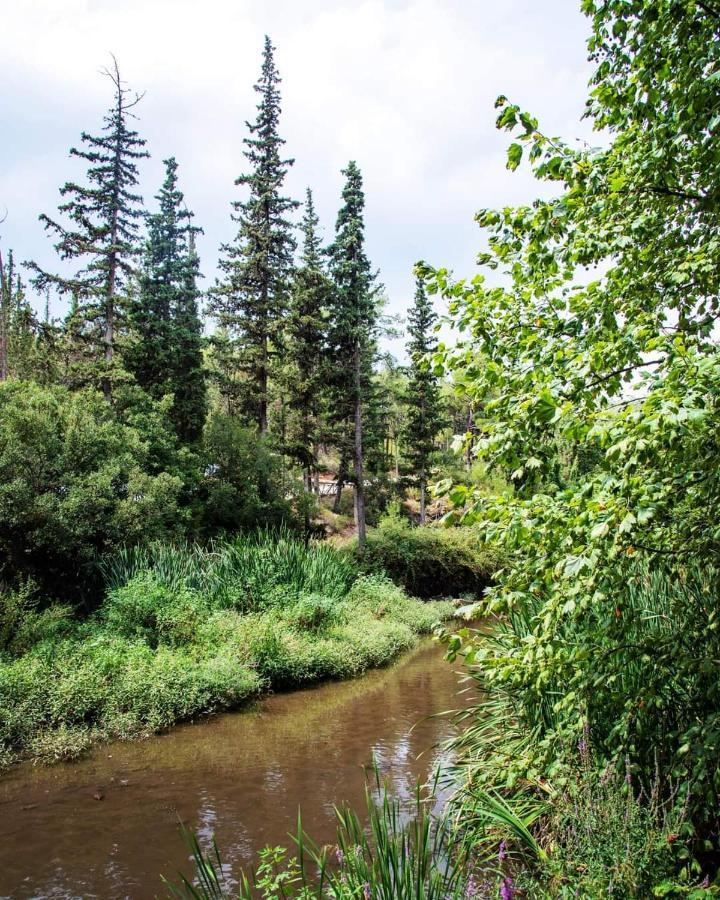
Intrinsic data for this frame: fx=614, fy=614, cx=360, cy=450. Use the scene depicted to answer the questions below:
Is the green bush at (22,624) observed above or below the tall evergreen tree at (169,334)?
below

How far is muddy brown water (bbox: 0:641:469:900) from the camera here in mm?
5777

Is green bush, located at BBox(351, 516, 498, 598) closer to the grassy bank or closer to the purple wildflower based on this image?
the grassy bank

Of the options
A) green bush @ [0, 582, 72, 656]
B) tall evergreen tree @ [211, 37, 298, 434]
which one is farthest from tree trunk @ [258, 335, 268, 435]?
green bush @ [0, 582, 72, 656]

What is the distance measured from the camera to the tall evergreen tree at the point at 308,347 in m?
26.1

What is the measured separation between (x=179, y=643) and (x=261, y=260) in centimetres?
1863

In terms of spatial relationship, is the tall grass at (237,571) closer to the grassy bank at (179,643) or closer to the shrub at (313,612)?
the grassy bank at (179,643)

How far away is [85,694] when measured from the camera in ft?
31.3

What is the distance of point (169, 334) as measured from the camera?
25969 mm

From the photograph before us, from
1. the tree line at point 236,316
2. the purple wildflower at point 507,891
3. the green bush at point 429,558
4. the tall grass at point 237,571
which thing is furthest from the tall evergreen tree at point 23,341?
the purple wildflower at point 507,891

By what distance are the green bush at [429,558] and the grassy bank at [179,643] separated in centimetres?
601

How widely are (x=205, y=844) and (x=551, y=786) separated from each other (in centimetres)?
375

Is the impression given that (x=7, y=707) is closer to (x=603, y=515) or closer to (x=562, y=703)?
(x=562, y=703)

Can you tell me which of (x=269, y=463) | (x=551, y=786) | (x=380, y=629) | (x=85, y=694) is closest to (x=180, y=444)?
(x=269, y=463)

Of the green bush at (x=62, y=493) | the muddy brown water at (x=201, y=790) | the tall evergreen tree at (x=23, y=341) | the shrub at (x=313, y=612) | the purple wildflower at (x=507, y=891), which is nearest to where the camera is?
the purple wildflower at (x=507, y=891)
